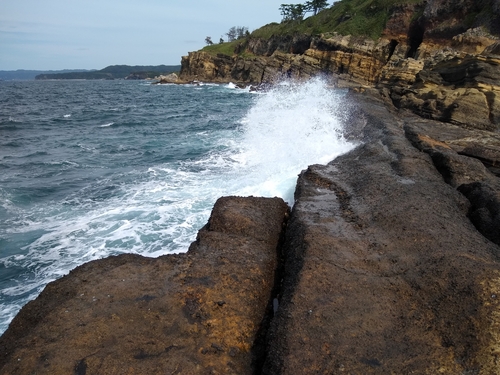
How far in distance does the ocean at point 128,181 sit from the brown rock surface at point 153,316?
2337mm

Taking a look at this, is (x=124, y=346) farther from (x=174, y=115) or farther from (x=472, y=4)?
(x=472, y=4)

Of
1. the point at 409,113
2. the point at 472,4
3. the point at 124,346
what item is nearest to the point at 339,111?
the point at 409,113

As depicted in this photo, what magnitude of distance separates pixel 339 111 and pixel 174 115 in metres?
15.6

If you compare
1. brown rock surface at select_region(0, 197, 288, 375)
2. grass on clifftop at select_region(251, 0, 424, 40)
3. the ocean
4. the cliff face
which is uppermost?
grass on clifftop at select_region(251, 0, 424, 40)

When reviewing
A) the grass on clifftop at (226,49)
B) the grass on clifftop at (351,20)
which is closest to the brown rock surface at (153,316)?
the grass on clifftop at (351,20)

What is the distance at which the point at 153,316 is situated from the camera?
3.46 meters

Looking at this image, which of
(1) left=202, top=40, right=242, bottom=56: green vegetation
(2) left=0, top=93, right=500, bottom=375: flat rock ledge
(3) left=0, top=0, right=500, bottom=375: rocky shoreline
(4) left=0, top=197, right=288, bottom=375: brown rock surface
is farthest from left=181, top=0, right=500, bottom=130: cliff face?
(4) left=0, top=197, right=288, bottom=375: brown rock surface

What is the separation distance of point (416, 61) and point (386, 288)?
78.1 ft

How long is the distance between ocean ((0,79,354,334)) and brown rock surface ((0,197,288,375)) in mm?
2337

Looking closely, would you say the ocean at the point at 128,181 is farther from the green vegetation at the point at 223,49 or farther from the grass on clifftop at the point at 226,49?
the green vegetation at the point at 223,49

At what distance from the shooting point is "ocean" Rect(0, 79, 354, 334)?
7254mm

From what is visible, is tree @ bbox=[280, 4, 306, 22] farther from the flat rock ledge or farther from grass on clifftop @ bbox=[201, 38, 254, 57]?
the flat rock ledge

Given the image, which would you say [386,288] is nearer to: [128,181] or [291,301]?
[291,301]

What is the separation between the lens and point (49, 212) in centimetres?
953
